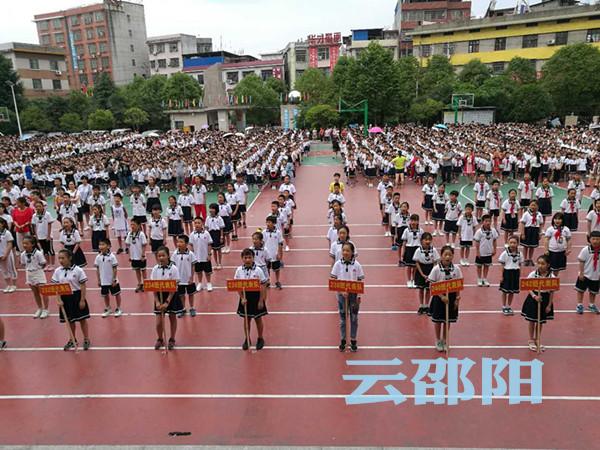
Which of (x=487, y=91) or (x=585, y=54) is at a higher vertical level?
(x=585, y=54)

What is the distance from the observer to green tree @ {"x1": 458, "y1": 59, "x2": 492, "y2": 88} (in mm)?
45812

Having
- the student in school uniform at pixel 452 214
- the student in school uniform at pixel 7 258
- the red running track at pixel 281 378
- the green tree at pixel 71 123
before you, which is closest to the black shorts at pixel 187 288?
the red running track at pixel 281 378

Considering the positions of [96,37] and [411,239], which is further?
[96,37]

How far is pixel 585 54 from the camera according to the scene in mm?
40781

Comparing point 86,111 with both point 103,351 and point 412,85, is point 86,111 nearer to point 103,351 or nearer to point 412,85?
point 412,85

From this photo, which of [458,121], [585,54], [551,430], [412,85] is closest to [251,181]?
[551,430]

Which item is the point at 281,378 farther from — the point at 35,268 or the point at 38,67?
the point at 38,67

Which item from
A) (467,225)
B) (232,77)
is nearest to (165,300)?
(467,225)

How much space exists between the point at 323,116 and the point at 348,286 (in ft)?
118

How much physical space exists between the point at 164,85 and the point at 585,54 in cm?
4166

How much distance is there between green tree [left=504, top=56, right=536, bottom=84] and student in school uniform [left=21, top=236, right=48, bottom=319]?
47829 mm

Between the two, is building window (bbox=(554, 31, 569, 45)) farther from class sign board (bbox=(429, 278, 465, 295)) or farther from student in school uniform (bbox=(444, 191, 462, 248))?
class sign board (bbox=(429, 278, 465, 295))

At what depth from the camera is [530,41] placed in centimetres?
5194

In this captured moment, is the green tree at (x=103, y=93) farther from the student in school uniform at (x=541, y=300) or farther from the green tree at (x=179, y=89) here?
the student in school uniform at (x=541, y=300)
